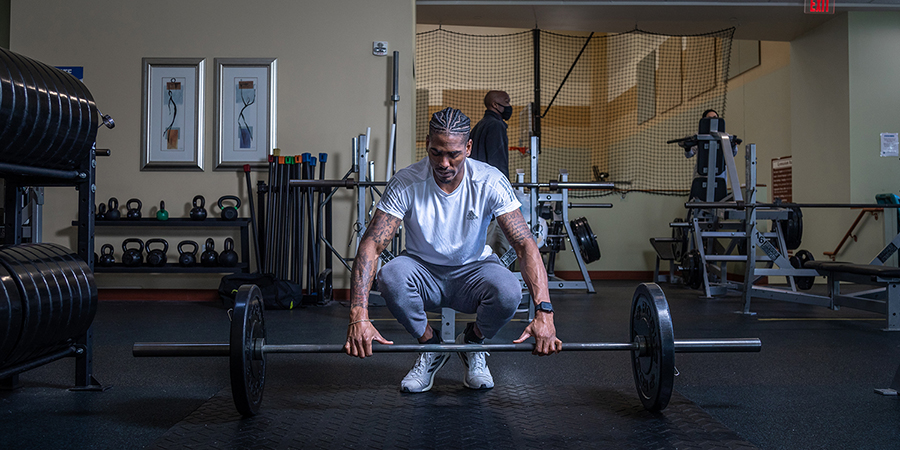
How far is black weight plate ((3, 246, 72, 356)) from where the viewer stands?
1.57 m

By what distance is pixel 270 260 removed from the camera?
415cm

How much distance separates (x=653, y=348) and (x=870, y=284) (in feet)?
7.40

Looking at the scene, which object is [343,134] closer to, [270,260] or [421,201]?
[270,260]

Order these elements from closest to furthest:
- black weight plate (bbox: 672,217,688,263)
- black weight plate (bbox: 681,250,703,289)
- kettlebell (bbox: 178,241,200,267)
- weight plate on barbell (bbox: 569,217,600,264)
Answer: kettlebell (bbox: 178,241,200,267)
black weight plate (bbox: 681,250,703,289)
weight plate on barbell (bbox: 569,217,600,264)
black weight plate (bbox: 672,217,688,263)

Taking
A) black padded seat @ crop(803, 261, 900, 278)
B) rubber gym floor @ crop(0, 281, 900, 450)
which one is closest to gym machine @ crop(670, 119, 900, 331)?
black padded seat @ crop(803, 261, 900, 278)

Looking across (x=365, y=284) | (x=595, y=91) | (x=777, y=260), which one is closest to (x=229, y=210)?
(x=365, y=284)

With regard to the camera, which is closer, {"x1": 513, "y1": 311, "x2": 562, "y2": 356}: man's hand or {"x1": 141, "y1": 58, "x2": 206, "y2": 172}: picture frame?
→ {"x1": 513, "y1": 311, "x2": 562, "y2": 356}: man's hand

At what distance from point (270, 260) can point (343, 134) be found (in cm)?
104

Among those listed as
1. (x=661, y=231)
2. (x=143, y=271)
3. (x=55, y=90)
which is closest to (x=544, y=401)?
(x=55, y=90)

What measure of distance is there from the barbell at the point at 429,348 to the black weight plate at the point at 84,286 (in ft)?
1.10

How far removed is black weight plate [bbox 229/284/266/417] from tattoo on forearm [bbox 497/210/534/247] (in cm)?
74

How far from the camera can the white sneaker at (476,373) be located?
1.91 meters

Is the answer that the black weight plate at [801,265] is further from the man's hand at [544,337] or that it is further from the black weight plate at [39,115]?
the black weight plate at [39,115]

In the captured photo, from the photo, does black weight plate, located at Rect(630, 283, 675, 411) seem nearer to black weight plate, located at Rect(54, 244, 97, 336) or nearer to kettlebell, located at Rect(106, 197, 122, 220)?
black weight plate, located at Rect(54, 244, 97, 336)
